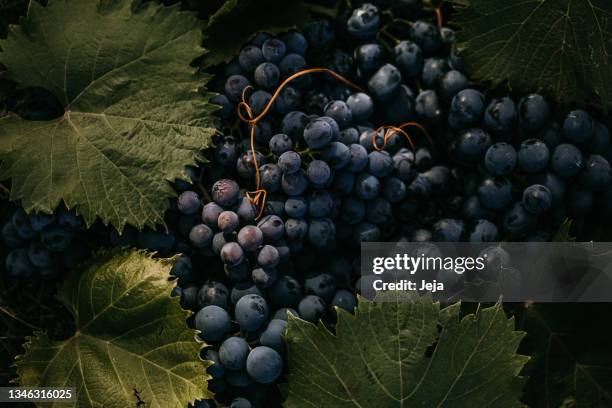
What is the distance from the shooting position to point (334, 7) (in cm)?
142

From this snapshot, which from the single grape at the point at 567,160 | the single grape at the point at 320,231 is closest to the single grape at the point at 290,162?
the single grape at the point at 320,231

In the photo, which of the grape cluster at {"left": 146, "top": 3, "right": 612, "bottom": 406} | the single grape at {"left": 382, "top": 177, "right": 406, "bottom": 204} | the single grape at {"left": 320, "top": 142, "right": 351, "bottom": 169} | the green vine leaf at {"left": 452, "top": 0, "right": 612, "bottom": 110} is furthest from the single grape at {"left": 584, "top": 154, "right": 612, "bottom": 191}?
the single grape at {"left": 320, "top": 142, "right": 351, "bottom": 169}

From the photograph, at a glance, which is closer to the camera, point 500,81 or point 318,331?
point 318,331

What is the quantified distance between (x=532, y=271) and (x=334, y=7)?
628 mm

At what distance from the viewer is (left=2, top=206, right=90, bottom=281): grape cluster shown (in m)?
1.29

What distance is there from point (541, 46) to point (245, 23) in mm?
552

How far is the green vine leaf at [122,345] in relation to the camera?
123 centimetres

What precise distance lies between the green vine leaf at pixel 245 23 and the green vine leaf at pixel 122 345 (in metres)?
0.40

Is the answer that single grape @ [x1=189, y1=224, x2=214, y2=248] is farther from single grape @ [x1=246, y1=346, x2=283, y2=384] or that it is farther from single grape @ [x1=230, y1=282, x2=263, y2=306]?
single grape @ [x1=246, y1=346, x2=283, y2=384]

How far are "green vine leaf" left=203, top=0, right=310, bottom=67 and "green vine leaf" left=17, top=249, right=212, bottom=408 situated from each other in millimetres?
403

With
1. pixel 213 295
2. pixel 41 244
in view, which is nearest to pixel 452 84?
pixel 213 295

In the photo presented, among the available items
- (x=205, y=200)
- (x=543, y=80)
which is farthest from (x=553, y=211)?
(x=205, y=200)

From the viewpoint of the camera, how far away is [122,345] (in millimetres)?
1269

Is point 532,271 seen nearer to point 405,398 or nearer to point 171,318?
point 405,398
